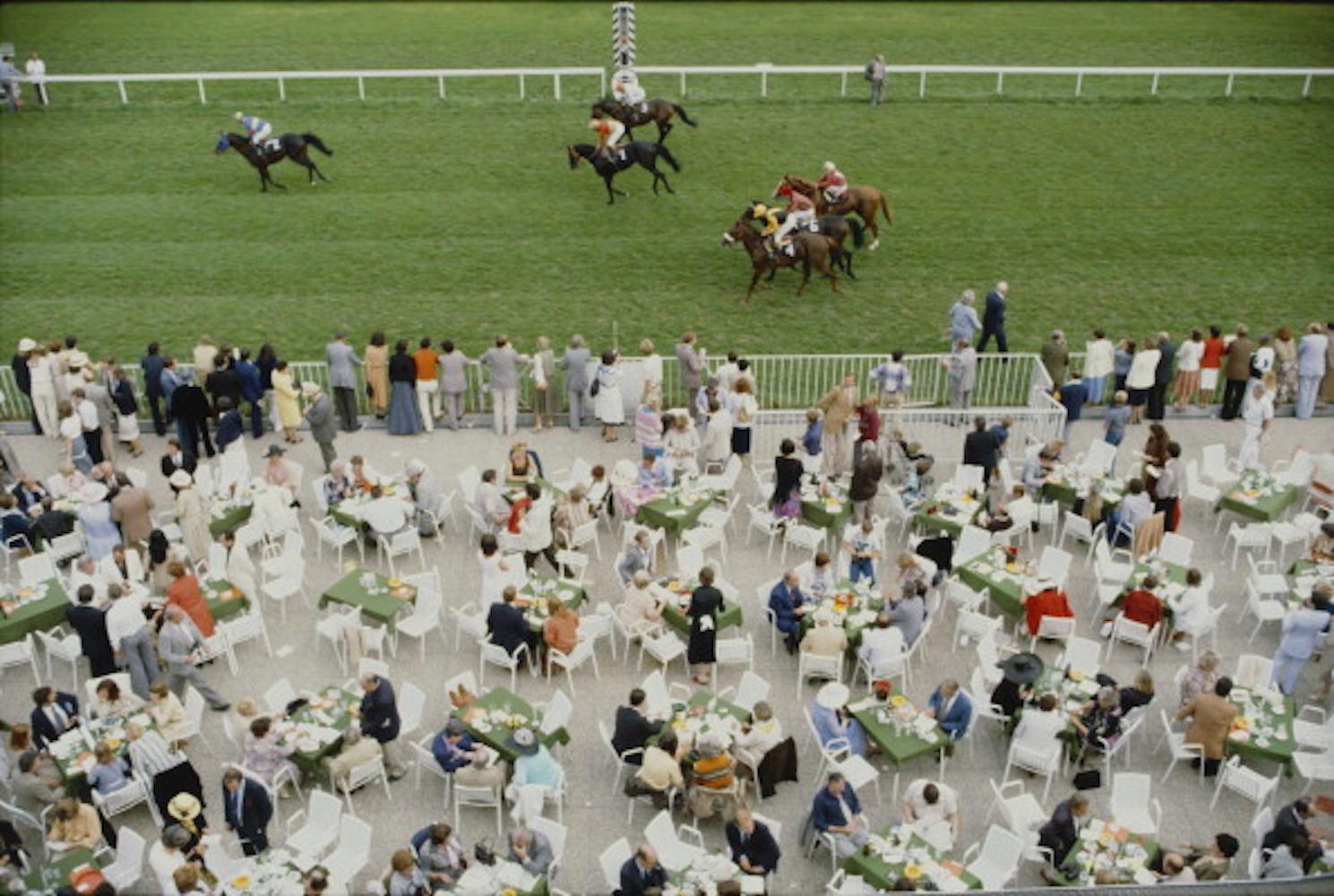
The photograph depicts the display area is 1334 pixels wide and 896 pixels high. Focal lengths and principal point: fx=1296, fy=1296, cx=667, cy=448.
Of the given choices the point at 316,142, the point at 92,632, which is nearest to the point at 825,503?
the point at 92,632

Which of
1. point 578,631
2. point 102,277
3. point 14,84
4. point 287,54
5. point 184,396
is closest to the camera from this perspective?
point 578,631

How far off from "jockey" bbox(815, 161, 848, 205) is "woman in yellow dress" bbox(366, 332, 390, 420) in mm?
8934

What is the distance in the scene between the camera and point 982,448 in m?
16.8

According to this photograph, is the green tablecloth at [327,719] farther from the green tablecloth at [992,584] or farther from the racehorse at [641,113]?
the racehorse at [641,113]

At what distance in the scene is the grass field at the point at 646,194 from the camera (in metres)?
22.5

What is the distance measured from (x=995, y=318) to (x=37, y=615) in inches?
559

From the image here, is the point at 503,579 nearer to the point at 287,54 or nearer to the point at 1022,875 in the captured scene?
the point at 1022,875

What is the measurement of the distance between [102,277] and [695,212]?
1108cm

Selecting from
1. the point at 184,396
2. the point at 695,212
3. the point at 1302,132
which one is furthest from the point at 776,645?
the point at 1302,132

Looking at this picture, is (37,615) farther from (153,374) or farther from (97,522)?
(153,374)

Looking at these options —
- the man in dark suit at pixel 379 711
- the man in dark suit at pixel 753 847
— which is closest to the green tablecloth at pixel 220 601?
the man in dark suit at pixel 379 711

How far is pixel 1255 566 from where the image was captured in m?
15.6

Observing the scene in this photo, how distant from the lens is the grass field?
22.5 meters

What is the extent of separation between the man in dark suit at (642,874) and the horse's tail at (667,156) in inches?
707
